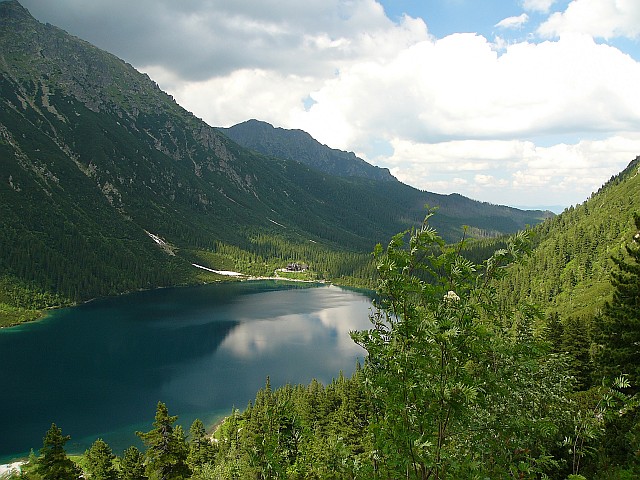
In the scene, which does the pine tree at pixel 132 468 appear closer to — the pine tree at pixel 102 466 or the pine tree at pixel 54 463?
the pine tree at pixel 102 466

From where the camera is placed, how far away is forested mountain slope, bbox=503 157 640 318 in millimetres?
93850

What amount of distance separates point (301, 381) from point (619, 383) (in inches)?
3054

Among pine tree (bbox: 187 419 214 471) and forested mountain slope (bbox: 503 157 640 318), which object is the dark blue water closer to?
pine tree (bbox: 187 419 214 471)

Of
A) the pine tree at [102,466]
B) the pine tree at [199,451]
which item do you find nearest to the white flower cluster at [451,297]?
the pine tree at [102,466]

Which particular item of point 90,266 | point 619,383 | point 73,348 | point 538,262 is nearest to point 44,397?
point 73,348

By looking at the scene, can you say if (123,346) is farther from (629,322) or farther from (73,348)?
(629,322)

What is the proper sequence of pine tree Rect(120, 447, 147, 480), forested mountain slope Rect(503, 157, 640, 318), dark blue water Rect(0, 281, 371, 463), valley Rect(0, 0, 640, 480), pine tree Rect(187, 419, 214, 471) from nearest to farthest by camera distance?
valley Rect(0, 0, 640, 480), pine tree Rect(120, 447, 147, 480), pine tree Rect(187, 419, 214, 471), dark blue water Rect(0, 281, 371, 463), forested mountain slope Rect(503, 157, 640, 318)

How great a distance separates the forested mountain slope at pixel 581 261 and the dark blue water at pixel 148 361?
Result: 153 ft

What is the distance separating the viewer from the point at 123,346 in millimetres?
101500

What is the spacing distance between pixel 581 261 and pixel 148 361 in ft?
361

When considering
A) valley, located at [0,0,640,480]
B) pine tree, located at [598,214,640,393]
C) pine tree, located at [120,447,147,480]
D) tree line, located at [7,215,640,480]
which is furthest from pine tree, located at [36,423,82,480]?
pine tree, located at [598,214,640,393]

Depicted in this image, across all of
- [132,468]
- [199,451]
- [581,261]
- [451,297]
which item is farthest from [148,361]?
[581,261]

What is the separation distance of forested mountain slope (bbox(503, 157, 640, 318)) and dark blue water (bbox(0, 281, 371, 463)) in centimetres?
4649

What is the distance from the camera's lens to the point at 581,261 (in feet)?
360
